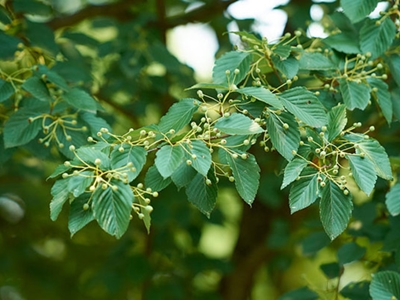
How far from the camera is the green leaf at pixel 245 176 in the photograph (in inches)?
62.9

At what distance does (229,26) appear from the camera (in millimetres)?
3424

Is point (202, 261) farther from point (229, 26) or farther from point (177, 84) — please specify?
point (229, 26)

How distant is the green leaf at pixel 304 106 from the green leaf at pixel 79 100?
703 mm

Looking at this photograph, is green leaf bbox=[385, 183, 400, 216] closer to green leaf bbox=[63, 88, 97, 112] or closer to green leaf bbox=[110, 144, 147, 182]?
green leaf bbox=[110, 144, 147, 182]

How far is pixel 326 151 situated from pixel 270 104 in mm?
221

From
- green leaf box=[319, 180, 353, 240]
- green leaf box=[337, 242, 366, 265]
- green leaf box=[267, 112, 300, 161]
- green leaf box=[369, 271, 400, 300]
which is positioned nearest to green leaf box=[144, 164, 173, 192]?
green leaf box=[267, 112, 300, 161]

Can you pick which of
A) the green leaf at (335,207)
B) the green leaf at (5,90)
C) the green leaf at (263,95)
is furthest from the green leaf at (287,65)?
the green leaf at (5,90)

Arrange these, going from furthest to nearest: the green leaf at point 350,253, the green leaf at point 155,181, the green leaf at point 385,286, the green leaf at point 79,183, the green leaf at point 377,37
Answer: the green leaf at point 350,253 → the green leaf at point 377,37 → the green leaf at point 385,286 → the green leaf at point 155,181 → the green leaf at point 79,183

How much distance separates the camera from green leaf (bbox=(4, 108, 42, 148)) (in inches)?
81.0

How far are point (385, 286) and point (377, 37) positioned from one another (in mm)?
802

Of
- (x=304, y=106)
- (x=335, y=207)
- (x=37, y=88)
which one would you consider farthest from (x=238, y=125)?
(x=37, y=88)

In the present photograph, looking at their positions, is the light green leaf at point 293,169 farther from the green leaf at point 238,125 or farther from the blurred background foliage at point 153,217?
the blurred background foliage at point 153,217

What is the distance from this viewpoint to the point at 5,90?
6.82ft

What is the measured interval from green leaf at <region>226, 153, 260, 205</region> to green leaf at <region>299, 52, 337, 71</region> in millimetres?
463
